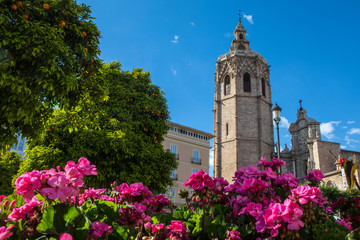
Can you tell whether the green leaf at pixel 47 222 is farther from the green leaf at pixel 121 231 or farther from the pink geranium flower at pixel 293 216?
the pink geranium flower at pixel 293 216

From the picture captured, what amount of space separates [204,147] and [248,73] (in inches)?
654

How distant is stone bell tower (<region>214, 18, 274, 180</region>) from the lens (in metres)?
41.1

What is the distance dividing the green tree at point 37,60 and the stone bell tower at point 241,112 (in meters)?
35.8

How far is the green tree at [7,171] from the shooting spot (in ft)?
54.1

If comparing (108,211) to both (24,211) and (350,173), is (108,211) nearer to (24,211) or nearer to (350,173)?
(24,211)

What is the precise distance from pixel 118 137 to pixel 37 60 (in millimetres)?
5346

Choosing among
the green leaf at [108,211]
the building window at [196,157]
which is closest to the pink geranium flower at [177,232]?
the green leaf at [108,211]

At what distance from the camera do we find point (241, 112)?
42938 mm

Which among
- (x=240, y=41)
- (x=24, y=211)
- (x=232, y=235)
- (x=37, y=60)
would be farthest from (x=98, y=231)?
(x=240, y=41)

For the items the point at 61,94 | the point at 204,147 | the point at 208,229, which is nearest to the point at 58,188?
the point at 208,229

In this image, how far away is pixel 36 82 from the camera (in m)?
5.65

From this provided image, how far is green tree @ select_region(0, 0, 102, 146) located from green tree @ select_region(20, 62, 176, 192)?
1623 millimetres

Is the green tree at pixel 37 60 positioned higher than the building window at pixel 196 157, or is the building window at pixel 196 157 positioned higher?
the building window at pixel 196 157

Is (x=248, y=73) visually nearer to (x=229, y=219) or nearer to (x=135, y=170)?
(x=135, y=170)
